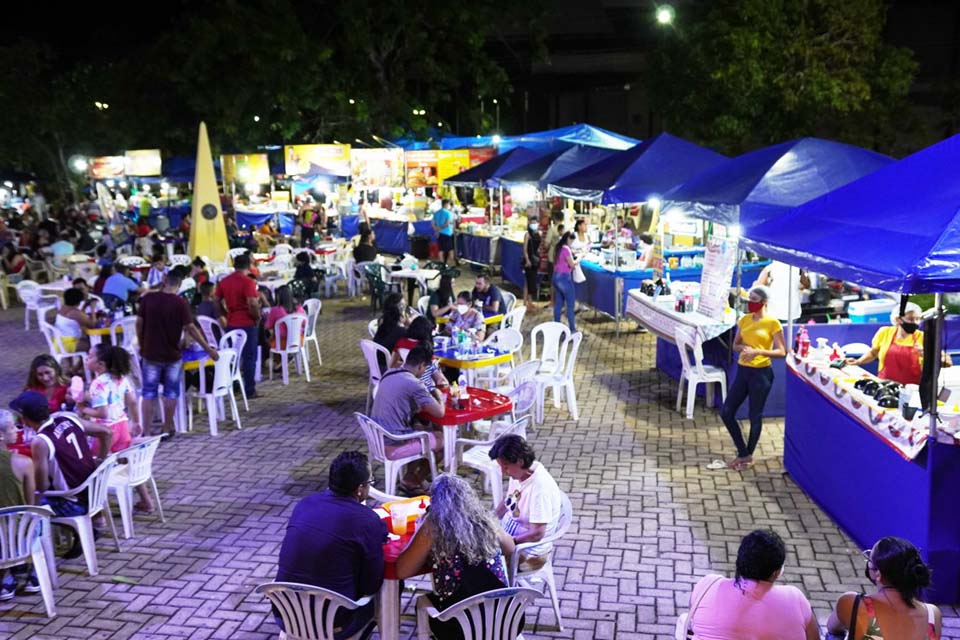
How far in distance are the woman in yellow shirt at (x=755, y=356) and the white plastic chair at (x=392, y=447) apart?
8.49 ft

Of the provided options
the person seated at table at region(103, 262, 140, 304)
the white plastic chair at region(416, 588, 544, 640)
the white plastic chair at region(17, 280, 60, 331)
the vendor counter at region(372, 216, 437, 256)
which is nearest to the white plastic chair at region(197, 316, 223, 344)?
the person seated at table at region(103, 262, 140, 304)

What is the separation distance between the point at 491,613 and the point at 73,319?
7.62 m

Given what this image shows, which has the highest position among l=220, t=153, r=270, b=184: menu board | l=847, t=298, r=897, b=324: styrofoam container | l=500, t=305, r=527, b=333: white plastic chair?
l=220, t=153, r=270, b=184: menu board

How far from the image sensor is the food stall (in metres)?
5.15

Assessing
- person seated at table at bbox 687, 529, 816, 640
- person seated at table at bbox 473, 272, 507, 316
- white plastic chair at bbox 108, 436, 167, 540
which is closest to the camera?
person seated at table at bbox 687, 529, 816, 640

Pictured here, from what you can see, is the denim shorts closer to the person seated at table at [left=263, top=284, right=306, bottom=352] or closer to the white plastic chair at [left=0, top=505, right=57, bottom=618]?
the person seated at table at [left=263, top=284, right=306, bottom=352]

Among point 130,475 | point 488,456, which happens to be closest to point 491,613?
point 488,456

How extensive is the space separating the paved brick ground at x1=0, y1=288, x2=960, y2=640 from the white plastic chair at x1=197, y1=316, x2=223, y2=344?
911mm

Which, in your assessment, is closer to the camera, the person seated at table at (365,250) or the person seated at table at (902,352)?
the person seated at table at (902,352)

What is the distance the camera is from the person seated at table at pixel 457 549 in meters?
4.13

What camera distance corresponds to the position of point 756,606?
3.62 meters

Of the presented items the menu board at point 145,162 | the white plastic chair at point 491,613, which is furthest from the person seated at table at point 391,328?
the menu board at point 145,162

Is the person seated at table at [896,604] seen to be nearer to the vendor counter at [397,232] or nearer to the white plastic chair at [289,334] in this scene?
the white plastic chair at [289,334]

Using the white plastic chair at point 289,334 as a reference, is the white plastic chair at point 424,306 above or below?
above
